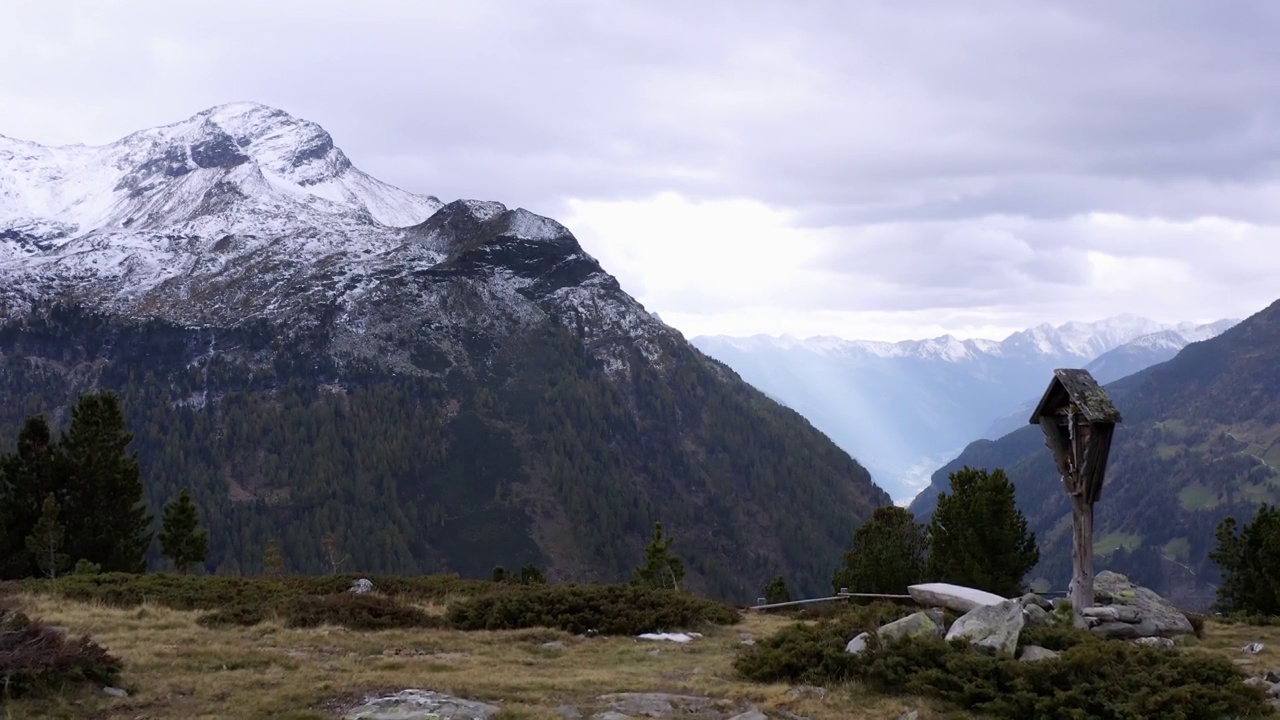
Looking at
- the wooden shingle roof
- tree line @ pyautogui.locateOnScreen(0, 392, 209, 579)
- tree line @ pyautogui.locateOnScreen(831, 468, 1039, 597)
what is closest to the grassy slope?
the wooden shingle roof

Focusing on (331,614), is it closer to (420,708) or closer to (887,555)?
(420,708)

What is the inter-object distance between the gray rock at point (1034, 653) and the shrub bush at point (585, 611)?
10837 millimetres

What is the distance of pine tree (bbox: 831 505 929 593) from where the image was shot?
53.2m

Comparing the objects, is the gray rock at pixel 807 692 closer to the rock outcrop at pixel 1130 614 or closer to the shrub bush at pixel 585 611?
the shrub bush at pixel 585 611

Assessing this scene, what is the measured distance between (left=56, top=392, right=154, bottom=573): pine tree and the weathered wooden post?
49.2 meters

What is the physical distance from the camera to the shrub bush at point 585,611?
26.3m

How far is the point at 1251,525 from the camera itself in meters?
47.1

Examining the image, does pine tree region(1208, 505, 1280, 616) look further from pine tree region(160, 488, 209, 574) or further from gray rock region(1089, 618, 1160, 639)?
pine tree region(160, 488, 209, 574)

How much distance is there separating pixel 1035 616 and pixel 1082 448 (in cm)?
528

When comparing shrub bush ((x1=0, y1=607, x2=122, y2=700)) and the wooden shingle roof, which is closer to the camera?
shrub bush ((x1=0, y1=607, x2=122, y2=700))

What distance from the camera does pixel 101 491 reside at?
5369 cm

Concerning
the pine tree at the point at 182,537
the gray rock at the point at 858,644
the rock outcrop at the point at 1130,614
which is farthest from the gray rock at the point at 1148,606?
the pine tree at the point at 182,537

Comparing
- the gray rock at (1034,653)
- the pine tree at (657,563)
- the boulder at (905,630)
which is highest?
the boulder at (905,630)

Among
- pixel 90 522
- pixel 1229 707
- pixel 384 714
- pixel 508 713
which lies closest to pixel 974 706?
pixel 1229 707
